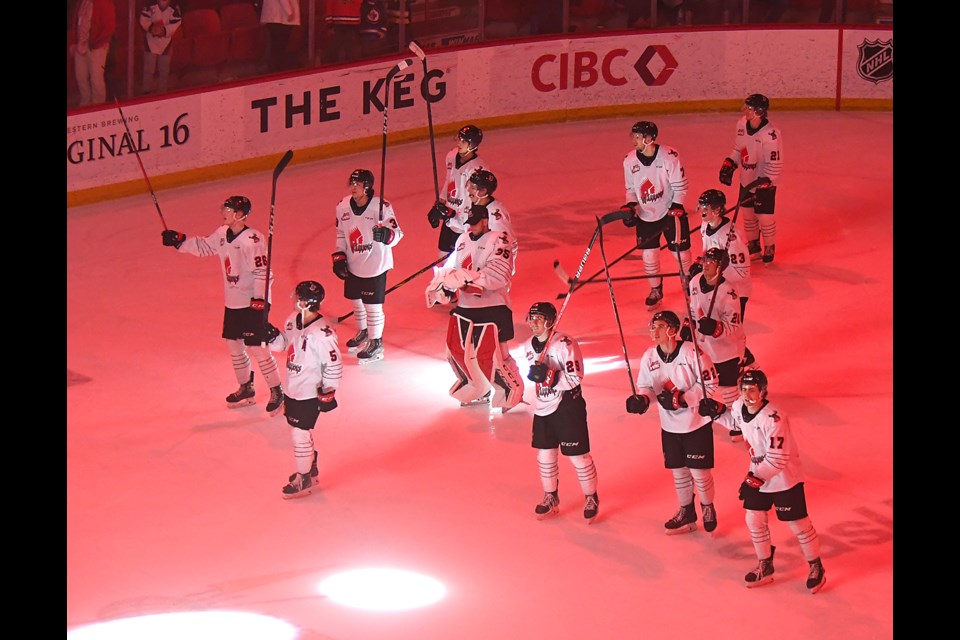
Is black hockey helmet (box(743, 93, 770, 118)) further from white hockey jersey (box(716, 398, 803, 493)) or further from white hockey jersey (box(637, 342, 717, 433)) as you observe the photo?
white hockey jersey (box(716, 398, 803, 493))

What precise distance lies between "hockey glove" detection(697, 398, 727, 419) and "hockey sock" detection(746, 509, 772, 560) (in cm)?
58

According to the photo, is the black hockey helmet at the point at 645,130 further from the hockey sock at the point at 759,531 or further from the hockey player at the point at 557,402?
the hockey sock at the point at 759,531

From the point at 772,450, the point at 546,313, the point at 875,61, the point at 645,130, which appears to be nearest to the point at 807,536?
the point at 772,450

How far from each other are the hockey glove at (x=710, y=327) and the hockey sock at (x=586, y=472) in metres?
1.37

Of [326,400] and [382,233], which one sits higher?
[382,233]

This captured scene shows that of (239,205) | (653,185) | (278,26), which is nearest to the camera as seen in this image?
(239,205)

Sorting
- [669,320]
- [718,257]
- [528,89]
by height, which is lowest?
[669,320]

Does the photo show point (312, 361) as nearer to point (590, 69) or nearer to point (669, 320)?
point (669, 320)

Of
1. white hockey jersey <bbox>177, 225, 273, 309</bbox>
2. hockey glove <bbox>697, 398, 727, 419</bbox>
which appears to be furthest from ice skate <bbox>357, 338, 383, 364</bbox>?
hockey glove <bbox>697, 398, 727, 419</bbox>

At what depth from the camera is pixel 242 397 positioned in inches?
398

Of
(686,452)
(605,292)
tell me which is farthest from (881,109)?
(686,452)

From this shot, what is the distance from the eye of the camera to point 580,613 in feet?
24.2

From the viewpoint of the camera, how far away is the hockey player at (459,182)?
11002 millimetres

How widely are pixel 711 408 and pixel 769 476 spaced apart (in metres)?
0.54
